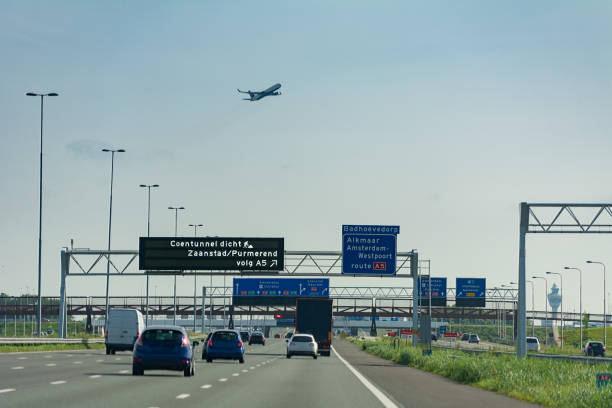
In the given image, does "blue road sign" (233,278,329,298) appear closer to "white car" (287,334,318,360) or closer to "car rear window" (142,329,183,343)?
"white car" (287,334,318,360)

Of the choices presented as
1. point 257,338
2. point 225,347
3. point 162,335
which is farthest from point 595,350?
point 162,335

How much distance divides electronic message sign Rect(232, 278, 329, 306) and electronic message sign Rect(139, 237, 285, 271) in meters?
37.1

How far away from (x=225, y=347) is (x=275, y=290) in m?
58.9

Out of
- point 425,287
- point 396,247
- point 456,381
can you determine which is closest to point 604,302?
point 425,287

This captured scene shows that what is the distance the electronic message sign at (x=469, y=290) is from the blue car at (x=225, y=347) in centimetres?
7150

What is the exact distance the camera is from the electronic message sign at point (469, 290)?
11019 centimetres

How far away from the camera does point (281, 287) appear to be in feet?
327

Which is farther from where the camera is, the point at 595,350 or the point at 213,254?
the point at 595,350

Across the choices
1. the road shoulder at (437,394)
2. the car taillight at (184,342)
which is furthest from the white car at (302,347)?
the car taillight at (184,342)


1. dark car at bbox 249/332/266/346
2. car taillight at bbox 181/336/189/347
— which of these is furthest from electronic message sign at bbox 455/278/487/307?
car taillight at bbox 181/336/189/347

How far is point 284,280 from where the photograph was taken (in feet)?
326

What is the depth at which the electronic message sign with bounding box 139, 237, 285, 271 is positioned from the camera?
60281mm

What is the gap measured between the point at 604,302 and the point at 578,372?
74121mm

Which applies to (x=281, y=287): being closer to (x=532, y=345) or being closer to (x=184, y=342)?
(x=532, y=345)
